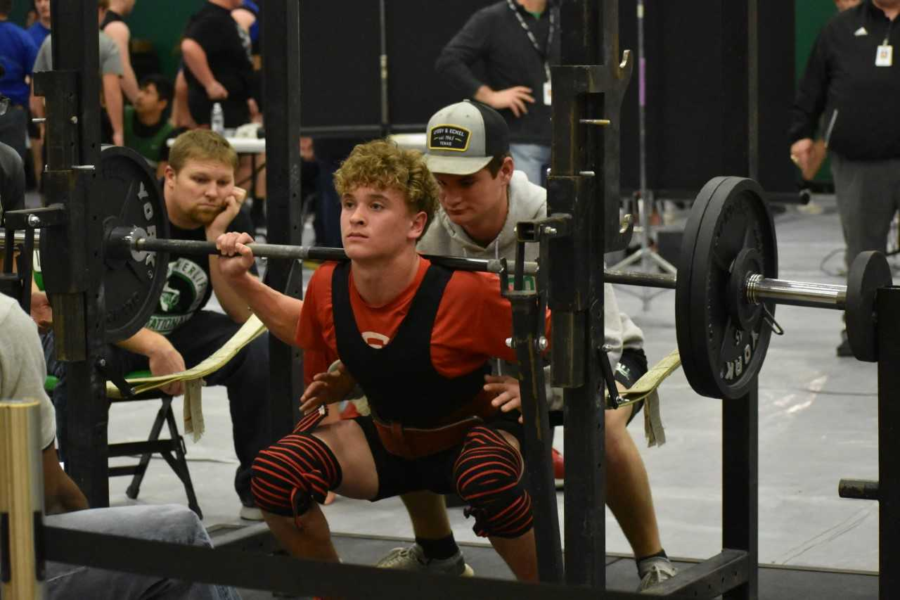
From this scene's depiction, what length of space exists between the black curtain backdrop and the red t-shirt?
13.6ft

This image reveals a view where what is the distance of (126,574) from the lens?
2875 mm

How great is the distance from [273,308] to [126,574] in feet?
4.01

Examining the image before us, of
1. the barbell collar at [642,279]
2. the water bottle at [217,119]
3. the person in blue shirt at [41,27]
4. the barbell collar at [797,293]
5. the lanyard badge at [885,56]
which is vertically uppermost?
the person in blue shirt at [41,27]

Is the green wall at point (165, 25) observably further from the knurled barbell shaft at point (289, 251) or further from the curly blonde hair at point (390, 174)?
the curly blonde hair at point (390, 174)

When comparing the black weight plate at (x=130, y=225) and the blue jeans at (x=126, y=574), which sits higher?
the black weight plate at (x=130, y=225)

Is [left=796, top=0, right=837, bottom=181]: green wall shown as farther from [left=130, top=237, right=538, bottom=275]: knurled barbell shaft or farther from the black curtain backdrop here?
[left=130, top=237, right=538, bottom=275]: knurled barbell shaft

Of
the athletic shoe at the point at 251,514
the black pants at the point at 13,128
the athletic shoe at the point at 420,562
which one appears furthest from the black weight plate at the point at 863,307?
the black pants at the point at 13,128

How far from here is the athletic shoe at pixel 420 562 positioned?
430 cm

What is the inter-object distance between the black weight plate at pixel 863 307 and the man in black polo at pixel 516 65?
191 inches

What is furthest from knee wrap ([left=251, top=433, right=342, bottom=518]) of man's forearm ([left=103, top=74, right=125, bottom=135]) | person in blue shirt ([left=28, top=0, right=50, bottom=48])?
person in blue shirt ([left=28, top=0, right=50, bottom=48])

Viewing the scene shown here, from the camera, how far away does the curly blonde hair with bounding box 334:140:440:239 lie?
12.0 ft

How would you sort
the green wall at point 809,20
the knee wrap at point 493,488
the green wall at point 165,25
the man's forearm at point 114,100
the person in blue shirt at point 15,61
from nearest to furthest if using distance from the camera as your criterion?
the knee wrap at point 493,488
the person in blue shirt at point 15,61
the man's forearm at point 114,100
the green wall at point 809,20
the green wall at point 165,25

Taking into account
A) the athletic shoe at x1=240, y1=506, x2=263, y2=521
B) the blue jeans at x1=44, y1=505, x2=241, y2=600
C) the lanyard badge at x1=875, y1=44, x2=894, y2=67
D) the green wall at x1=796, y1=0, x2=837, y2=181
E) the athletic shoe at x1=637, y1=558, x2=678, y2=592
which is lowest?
the athletic shoe at x1=240, y1=506, x2=263, y2=521

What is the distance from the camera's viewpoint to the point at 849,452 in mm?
5711
